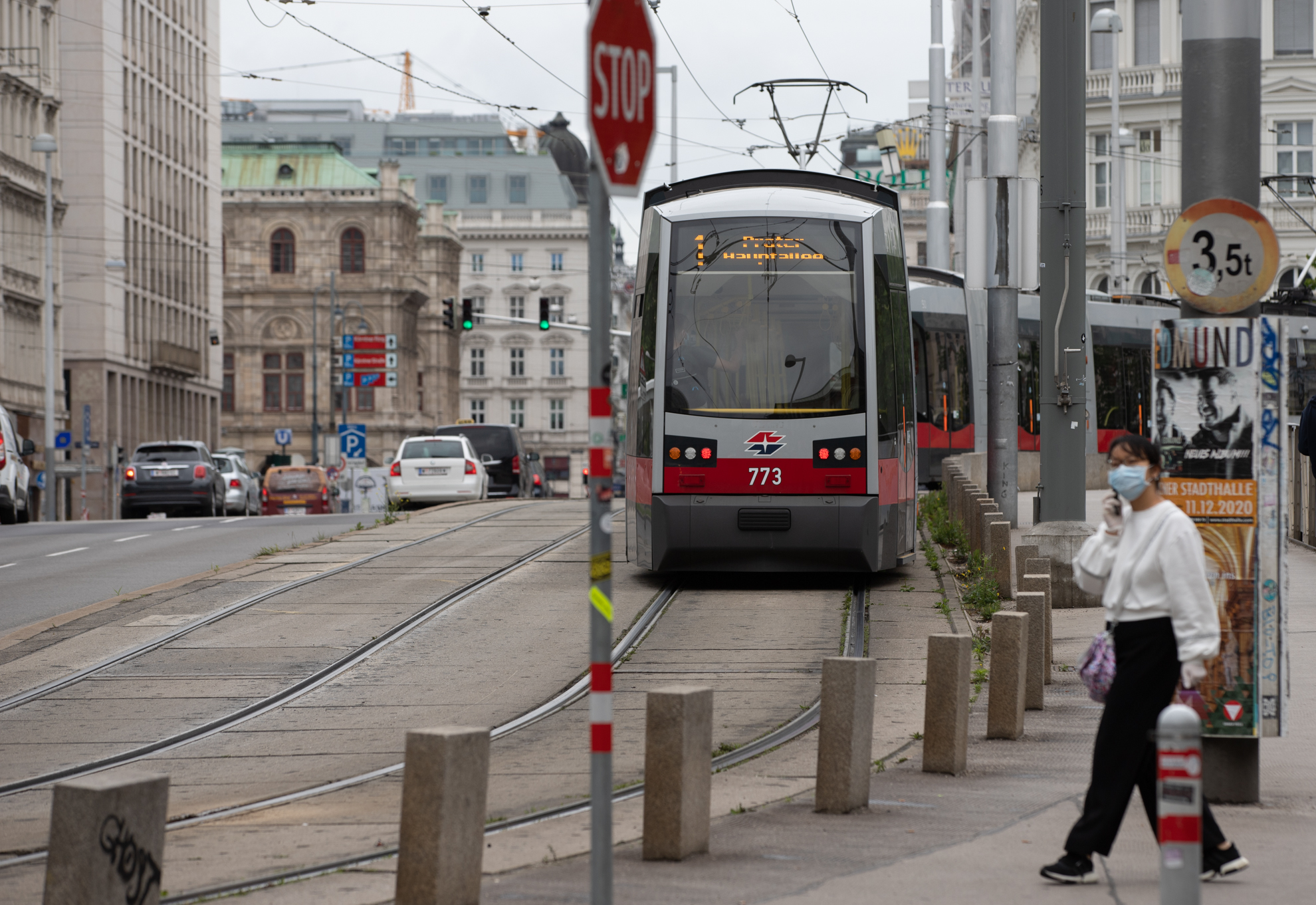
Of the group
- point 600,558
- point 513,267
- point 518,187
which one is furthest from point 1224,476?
point 518,187

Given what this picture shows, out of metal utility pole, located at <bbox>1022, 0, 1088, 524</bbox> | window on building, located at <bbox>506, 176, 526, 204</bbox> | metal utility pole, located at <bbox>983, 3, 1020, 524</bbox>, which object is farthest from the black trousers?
window on building, located at <bbox>506, 176, 526, 204</bbox>

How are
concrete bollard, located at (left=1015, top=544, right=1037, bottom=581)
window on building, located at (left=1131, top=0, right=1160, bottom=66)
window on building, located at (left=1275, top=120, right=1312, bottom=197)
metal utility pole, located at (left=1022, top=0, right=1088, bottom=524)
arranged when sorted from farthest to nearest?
window on building, located at (left=1131, top=0, right=1160, bottom=66)
window on building, located at (left=1275, top=120, right=1312, bottom=197)
metal utility pole, located at (left=1022, top=0, right=1088, bottom=524)
concrete bollard, located at (left=1015, top=544, right=1037, bottom=581)

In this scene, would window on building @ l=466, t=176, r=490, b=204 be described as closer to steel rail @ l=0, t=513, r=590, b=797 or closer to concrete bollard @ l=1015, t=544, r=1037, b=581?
steel rail @ l=0, t=513, r=590, b=797

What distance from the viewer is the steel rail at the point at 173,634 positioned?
1233 cm

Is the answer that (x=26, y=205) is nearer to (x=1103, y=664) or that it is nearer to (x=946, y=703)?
(x=946, y=703)

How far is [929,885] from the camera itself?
6527 mm

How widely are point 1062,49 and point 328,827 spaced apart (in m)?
11.6

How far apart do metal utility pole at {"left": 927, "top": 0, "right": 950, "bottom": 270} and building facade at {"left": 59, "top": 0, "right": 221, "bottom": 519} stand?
33.7 metres

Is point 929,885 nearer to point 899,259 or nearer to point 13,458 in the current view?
point 899,259

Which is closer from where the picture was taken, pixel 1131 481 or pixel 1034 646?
pixel 1131 481

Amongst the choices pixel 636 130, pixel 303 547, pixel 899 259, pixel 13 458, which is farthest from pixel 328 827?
pixel 13 458

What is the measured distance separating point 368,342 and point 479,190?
40.7 metres

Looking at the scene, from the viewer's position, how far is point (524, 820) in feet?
26.1

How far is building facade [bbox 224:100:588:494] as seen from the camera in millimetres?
124062
